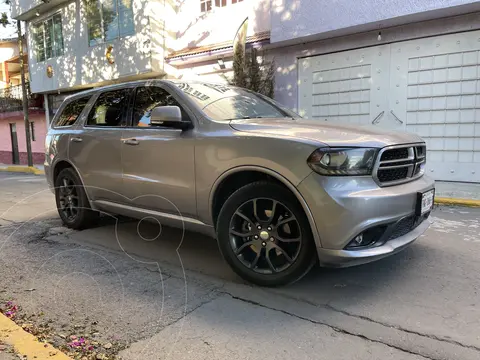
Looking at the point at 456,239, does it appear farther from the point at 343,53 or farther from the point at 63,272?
the point at 343,53

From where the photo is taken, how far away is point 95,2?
15.2 meters

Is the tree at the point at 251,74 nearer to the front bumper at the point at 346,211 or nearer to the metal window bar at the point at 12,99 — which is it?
the front bumper at the point at 346,211

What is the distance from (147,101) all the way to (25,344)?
258 cm

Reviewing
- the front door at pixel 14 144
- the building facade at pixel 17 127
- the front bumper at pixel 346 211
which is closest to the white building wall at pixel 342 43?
the front bumper at pixel 346 211

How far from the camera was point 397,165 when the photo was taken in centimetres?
307

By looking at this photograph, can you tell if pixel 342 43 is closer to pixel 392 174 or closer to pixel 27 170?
pixel 392 174

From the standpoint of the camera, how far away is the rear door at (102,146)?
4.29 m

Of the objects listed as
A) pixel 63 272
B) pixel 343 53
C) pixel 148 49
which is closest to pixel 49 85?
pixel 148 49

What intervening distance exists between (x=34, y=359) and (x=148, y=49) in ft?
39.8

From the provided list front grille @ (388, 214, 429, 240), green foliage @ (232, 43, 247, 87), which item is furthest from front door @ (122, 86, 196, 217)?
green foliage @ (232, 43, 247, 87)

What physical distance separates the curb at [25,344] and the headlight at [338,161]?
2.01 meters

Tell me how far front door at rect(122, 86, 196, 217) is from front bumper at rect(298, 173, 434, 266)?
47.5 inches

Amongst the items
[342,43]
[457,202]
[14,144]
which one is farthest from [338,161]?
[14,144]

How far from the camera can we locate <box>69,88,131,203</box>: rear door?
4.29 meters
